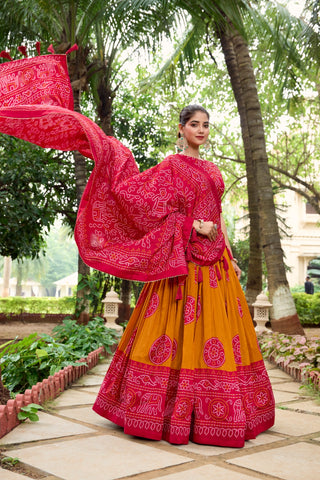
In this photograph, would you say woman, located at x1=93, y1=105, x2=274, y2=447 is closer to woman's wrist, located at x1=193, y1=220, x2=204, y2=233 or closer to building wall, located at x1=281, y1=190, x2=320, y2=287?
woman's wrist, located at x1=193, y1=220, x2=204, y2=233

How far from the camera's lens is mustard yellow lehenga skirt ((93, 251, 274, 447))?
111 inches

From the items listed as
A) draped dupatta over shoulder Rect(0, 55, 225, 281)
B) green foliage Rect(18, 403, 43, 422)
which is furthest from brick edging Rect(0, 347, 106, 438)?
draped dupatta over shoulder Rect(0, 55, 225, 281)

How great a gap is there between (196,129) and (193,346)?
120 centimetres

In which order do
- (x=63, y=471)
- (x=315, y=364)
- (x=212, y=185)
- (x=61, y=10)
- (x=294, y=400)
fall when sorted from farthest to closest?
1. (x=61, y=10)
2. (x=315, y=364)
3. (x=294, y=400)
4. (x=212, y=185)
5. (x=63, y=471)

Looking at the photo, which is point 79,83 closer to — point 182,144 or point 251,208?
point 251,208

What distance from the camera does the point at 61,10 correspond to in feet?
26.8

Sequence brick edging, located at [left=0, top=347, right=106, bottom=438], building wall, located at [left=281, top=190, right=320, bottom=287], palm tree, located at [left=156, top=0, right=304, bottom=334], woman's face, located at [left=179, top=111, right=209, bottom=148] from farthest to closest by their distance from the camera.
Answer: building wall, located at [left=281, top=190, right=320, bottom=287] < palm tree, located at [left=156, top=0, right=304, bottom=334] < woman's face, located at [left=179, top=111, right=209, bottom=148] < brick edging, located at [left=0, top=347, right=106, bottom=438]

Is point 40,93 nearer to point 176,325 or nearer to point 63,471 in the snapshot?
point 176,325

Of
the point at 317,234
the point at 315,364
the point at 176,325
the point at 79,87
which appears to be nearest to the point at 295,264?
the point at 317,234

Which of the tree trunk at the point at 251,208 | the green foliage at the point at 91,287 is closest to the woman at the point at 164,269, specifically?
the green foliage at the point at 91,287

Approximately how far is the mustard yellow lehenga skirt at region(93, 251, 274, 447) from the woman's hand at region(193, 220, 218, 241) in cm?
18

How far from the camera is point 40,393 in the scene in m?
3.38

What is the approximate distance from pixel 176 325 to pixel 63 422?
80 cm

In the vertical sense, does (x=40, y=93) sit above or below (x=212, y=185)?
above
